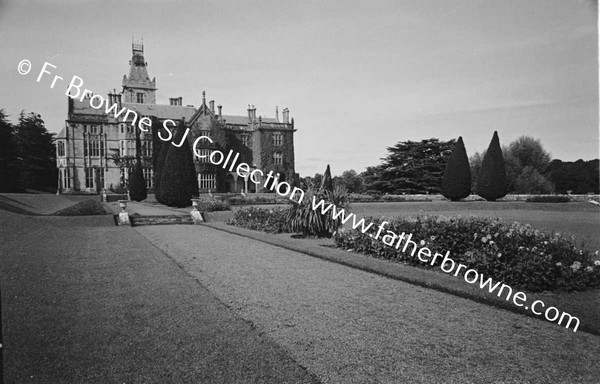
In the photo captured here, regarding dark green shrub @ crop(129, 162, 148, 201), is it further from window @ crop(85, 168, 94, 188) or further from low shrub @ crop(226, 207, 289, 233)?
window @ crop(85, 168, 94, 188)

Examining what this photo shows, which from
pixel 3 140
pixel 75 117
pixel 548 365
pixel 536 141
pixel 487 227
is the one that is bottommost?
pixel 548 365

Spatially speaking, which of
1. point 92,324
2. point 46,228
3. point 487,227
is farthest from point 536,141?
point 92,324

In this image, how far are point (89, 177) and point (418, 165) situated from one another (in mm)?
33542

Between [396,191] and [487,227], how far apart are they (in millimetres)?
29266

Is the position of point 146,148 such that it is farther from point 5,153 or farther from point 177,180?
point 5,153

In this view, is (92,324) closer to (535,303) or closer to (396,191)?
(535,303)

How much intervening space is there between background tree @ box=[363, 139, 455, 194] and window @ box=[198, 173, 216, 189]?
64.5 ft

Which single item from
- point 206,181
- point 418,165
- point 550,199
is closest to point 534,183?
point 550,199

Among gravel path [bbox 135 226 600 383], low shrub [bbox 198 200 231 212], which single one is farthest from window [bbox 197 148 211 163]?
gravel path [bbox 135 226 600 383]

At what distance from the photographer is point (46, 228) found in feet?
44.1

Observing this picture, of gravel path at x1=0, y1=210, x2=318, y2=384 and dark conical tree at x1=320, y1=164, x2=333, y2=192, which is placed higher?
dark conical tree at x1=320, y1=164, x2=333, y2=192

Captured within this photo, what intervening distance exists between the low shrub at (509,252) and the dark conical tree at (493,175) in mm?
23023

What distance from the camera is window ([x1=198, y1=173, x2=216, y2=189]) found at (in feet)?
148

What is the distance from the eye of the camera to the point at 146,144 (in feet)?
150
